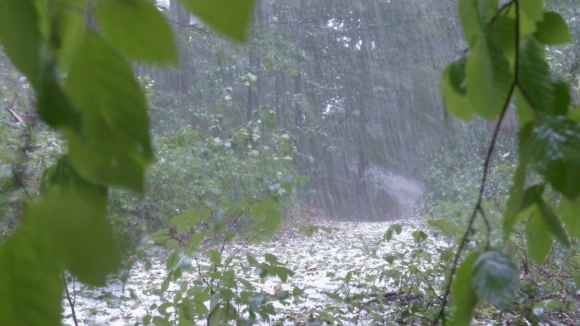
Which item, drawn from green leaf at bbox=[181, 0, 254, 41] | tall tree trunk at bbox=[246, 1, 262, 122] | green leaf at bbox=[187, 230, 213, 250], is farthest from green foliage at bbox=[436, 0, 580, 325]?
tall tree trunk at bbox=[246, 1, 262, 122]

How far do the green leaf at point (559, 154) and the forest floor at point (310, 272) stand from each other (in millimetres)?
1564

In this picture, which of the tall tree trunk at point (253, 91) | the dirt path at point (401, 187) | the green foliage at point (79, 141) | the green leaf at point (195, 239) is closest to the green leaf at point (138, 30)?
the green foliage at point (79, 141)

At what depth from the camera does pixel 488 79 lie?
44 centimetres

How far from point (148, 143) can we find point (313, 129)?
2162 mm

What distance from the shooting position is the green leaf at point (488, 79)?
43cm

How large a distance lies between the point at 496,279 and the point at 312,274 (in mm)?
2373

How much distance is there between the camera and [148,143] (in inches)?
10.2

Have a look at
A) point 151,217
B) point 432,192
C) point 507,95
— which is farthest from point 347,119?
point 507,95

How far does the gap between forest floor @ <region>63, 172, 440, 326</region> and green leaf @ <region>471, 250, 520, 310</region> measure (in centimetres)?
152

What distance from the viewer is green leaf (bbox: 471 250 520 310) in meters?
0.37

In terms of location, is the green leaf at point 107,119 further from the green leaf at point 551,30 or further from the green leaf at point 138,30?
the green leaf at point 551,30

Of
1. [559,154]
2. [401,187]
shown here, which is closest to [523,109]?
[559,154]

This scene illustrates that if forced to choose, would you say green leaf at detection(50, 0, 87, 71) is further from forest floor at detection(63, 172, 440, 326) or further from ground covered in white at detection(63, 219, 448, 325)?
forest floor at detection(63, 172, 440, 326)

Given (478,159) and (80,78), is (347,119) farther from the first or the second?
(80,78)
